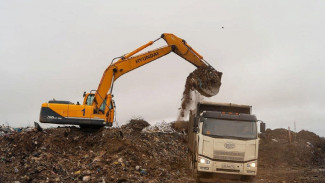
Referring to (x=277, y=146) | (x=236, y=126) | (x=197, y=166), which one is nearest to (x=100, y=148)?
(x=197, y=166)

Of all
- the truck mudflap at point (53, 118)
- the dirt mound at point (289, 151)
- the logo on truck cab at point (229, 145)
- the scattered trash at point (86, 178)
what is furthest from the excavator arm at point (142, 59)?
the dirt mound at point (289, 151)

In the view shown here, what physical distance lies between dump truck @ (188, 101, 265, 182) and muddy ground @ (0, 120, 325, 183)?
1.92m

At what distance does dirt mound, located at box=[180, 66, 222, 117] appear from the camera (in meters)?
16.3

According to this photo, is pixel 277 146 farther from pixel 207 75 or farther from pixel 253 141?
pixel 253 141

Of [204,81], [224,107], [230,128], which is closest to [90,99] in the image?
[204,81]

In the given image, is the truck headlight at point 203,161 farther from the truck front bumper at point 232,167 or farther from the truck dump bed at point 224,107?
the truck dump bed at point 224,107

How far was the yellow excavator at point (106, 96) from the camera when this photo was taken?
15.5 meters

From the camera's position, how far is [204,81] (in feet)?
53.8

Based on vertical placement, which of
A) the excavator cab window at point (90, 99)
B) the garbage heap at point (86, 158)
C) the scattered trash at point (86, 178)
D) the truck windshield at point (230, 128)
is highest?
the excavator cab window at point (90, 99)

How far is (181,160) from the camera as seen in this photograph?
707 inches

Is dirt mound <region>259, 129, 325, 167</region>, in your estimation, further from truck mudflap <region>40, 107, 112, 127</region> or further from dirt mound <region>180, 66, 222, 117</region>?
truck mudflap <region>40, 107, 112, 127</region>

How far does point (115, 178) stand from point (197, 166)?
3.04 m

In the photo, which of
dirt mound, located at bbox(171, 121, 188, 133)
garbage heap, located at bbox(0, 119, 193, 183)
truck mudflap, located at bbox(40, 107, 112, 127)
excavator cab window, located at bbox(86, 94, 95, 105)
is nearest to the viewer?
garbage heap, located at bbox(0, 119, 193, 183)

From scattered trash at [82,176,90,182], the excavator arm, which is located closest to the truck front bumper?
scattered trash at [82,176,90,182]
